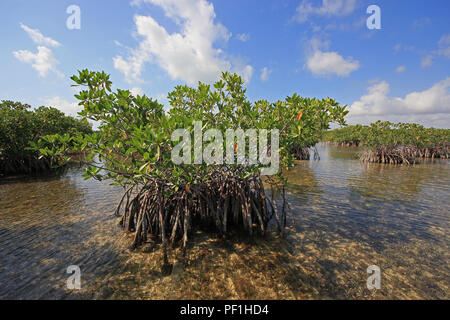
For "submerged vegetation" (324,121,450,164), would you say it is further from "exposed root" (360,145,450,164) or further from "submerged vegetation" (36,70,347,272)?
"submerged vegetation" (36,70,347,272)

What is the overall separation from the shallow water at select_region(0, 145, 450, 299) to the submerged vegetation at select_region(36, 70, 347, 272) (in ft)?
2.22

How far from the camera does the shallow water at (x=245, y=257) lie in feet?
11.1

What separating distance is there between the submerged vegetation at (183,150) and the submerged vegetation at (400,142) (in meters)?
20.9

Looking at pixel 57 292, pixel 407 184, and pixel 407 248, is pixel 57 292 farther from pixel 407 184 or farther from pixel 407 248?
pixel 407 184

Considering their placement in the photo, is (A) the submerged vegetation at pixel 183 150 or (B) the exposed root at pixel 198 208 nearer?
(A) the submerged vegetation at pixel 183 150

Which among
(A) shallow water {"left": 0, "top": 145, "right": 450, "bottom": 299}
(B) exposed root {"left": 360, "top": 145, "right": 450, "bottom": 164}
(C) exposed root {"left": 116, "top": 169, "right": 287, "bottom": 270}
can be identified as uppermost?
(B) exposed root {"left": 360, "top": 145, "right": 450, "bottom": 164}

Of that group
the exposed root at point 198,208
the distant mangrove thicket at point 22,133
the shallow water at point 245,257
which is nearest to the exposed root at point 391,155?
the shallow water at point 245,257

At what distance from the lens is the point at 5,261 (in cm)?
407

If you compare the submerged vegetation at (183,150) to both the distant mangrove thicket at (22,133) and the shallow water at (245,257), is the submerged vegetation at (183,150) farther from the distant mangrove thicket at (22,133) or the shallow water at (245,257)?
the distant mangrove thicket at (22,133)

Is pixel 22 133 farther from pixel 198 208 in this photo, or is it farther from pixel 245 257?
pixel 245 257

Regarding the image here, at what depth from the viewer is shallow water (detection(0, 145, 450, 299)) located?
339cm

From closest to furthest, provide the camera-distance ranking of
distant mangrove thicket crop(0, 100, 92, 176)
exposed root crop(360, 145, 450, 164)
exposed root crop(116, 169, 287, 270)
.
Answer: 1. exposed root crop(116, 169, 287, 270)
2. distant mangrove thicket crop(0, 100, 92, 176)
3. exposed root crop(360, 145, 450, 164)

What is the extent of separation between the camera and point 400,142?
70.2 ft

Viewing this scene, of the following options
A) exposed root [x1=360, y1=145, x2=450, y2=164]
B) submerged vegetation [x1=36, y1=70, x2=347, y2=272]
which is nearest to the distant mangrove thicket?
submerged vegetation [x1=36, y1=70, x2=347, y2=272]
